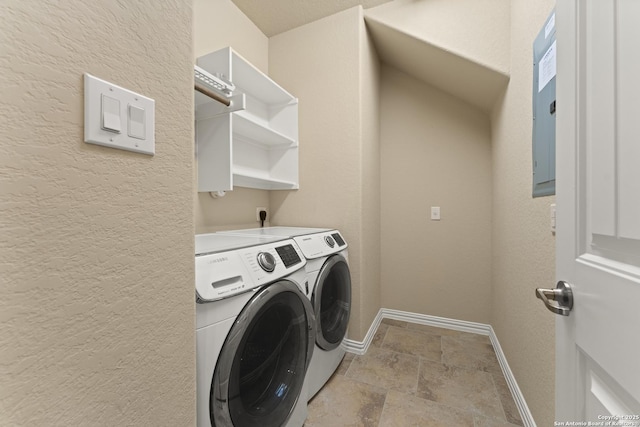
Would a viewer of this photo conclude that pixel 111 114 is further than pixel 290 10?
No

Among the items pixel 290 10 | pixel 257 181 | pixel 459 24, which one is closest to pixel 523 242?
pixel 459 24

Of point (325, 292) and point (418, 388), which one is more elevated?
point (325, 292)

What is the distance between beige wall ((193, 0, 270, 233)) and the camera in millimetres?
1518

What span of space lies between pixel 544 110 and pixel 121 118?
1484 millimetres

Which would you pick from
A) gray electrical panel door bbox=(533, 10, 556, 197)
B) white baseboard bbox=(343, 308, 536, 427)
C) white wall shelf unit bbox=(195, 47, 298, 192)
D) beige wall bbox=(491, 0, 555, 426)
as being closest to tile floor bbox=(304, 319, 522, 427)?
white baseboard bbox=(343, 308, 536, 427)

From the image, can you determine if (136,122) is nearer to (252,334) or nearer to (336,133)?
(252,334)

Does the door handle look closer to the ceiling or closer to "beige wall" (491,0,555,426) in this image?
"beige wall" (491,0,555,426)

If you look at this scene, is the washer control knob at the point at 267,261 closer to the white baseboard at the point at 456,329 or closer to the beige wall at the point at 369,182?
the beige wall at the point at 369,182

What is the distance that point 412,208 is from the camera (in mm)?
2355

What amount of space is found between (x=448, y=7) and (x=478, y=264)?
2.01 m

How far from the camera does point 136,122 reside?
0.48 m

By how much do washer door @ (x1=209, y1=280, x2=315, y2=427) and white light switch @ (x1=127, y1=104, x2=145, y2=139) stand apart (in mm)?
607

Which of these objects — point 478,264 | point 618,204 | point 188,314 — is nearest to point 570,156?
point 618,204

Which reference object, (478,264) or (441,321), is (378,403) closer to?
(441,321)
